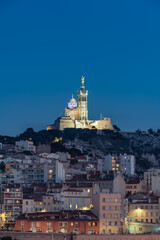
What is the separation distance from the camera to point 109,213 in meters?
76.5

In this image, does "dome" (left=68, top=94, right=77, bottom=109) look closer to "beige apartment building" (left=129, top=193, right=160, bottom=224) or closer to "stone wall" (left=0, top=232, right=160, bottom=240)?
"beige apartment building" (left=129, top=193, right=160, bottom=224)

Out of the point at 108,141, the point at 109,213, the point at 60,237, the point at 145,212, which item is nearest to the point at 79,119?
the point at 108,141

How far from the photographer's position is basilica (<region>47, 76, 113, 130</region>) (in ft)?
523

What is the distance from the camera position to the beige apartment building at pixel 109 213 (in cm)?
7581

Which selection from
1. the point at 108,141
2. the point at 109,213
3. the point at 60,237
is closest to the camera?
the point at 60,237

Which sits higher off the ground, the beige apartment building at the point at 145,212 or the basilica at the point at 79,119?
the basilica at the point at 79,119

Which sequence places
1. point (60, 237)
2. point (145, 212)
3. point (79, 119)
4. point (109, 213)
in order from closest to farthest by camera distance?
point (60, 237), point (109, 213), point (145, 212), point (79, 119)

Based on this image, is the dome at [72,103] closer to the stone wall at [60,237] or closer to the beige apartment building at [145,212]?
the beige apartment building at [145,212]

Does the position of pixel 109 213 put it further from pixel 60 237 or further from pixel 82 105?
pixel 82 105

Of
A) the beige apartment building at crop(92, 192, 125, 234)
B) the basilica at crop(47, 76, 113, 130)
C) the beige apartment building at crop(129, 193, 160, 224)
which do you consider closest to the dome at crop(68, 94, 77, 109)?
the basilica at crop(47, 76, 113, 130)

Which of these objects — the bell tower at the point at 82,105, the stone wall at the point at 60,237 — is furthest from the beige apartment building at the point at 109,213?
the bell tower at the point at 82,105

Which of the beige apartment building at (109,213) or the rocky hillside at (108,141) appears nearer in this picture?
the beige apartment building at (109,213)

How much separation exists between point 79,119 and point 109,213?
3415 inches

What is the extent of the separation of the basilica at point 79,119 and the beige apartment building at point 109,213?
8079cm
